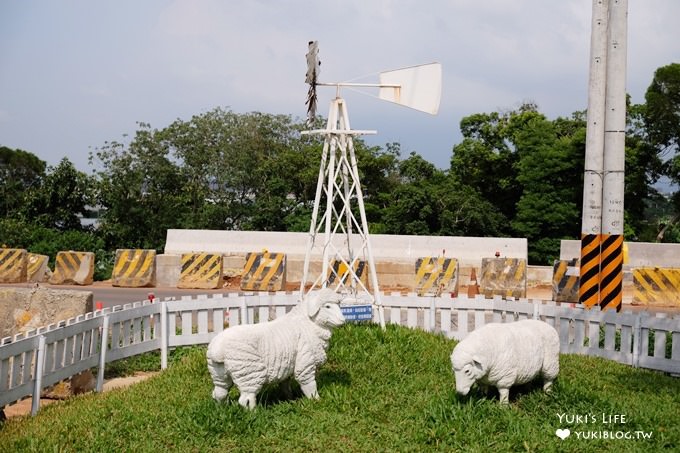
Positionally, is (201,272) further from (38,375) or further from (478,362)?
(478,362)

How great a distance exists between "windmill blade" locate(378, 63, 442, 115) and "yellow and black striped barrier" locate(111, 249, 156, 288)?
36.9 feet

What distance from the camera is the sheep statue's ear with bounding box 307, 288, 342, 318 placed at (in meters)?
7.87

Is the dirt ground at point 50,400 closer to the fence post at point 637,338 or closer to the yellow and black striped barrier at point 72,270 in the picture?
the fence post at point 637,338

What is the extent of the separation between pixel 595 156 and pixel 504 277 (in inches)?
283

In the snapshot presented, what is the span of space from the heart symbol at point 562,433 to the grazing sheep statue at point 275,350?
2.33m

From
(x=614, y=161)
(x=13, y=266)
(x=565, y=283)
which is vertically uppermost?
(x=614, y=161)

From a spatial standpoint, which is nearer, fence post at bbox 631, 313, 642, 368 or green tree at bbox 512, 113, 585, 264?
fence post at bbox 631, 313, 642, 368

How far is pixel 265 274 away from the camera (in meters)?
19.6

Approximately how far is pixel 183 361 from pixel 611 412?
5272 millimetres

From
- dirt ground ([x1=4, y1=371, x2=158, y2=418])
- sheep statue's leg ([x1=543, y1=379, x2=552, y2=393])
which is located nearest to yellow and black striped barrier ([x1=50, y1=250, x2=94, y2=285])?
dirt ground ([x1=4, y1=371, x2=158, y2=418])

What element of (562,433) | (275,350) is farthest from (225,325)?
(562,433)

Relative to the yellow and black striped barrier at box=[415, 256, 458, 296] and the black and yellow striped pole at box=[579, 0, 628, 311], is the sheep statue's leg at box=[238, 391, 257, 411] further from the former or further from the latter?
the yellow and black striped barrier at box=[415, 256, 458, 296]

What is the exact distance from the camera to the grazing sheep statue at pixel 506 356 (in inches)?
283

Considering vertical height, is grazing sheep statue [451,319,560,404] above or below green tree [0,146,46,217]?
below
